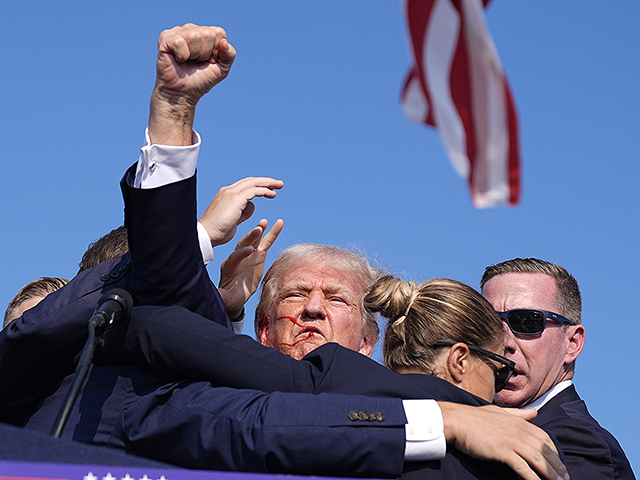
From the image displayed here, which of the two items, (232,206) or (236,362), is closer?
(236,362)

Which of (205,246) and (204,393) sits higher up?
(205,246)

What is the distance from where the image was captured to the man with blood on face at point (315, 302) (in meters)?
4.13

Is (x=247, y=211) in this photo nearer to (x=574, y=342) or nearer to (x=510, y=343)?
(x=510, y=343)

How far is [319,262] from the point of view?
14.4 feet

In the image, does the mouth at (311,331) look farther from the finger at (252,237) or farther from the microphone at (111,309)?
the microphone at (111,309)

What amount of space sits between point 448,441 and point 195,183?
1.11m

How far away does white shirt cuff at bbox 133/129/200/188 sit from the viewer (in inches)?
92.4

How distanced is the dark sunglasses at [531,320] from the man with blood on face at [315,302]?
82cm

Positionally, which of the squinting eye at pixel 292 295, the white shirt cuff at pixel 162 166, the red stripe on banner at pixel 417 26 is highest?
the red stripe on banner at pixel 417 26

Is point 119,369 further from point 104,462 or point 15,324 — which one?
point 104,462

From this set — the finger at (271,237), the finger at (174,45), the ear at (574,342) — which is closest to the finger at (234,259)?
the finger at (271,237)

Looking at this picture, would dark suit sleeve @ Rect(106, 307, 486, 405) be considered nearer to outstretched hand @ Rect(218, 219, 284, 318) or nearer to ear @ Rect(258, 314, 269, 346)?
outstretched hand @ Rect(218, 219, 284, 318)

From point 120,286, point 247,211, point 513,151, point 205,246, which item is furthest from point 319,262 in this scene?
point 513,151

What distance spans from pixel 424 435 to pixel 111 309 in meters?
0.94
